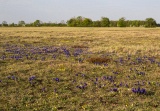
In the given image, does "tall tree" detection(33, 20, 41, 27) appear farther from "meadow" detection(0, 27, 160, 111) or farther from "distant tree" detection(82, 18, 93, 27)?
"meadow" detection(0, 27, 160, 111)

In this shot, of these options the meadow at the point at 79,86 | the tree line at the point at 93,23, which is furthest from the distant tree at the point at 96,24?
the meadow at the point at 79,86

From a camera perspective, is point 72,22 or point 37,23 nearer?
point 72,22

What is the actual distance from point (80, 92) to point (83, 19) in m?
139

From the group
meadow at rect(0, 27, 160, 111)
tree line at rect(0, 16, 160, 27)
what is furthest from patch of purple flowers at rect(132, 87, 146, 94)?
tree line at rect(0, 16, 160, 27)

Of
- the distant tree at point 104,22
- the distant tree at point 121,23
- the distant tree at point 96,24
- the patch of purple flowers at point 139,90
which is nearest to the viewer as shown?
the patch of purple flowers at point 139,90

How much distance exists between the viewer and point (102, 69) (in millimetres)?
13570

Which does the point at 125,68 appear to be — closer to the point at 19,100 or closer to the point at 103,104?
the point at 103,104

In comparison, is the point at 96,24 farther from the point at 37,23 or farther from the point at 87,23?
the point at 37,23

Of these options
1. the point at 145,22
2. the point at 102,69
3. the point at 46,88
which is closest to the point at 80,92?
the point at 46,88

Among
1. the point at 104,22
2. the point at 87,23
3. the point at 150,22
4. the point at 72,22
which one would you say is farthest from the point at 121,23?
the point at 72,22

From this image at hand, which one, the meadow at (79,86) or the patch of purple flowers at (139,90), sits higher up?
the patch of purple flowers at (139,90)

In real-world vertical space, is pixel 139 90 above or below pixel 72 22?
below


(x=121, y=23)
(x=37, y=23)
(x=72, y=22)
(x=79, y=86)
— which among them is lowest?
(x=37, y=23)

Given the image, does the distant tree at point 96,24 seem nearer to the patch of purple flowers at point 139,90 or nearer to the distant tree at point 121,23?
the distant tree at point 121,23
